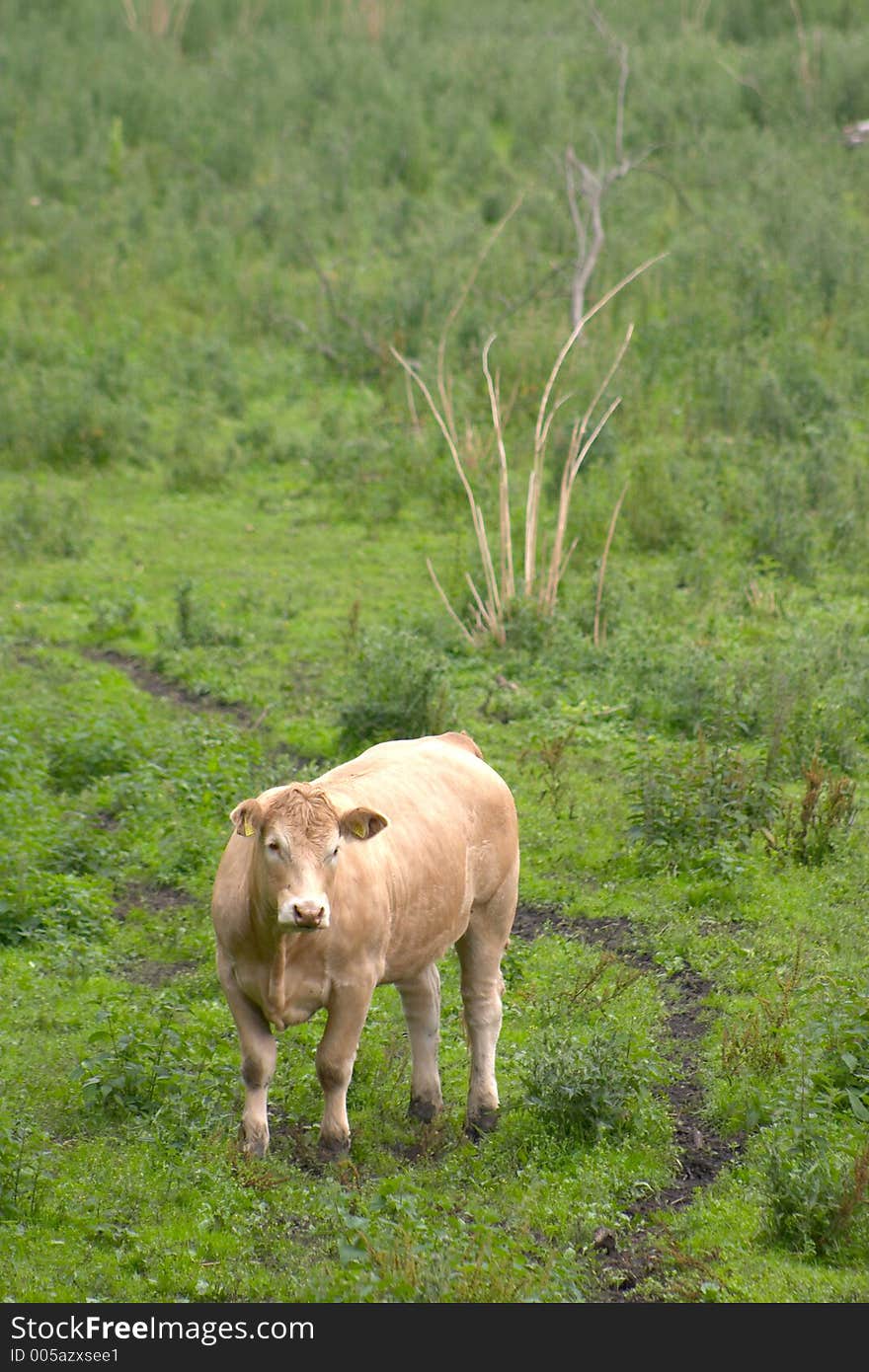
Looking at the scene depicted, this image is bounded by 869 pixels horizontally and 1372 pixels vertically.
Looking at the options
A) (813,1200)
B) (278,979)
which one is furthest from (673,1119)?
(278,979)

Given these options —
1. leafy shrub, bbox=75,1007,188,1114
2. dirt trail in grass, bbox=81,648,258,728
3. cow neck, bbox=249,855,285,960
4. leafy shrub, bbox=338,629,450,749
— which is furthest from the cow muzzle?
dirt trail in grass, bbox=81,648,258,728

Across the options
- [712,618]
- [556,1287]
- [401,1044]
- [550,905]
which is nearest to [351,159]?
[712,618]

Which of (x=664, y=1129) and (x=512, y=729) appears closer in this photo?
(x=664, y=1129)

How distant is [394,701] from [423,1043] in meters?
5.05

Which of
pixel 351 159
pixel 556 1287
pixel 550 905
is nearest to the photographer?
pixel 556 1287

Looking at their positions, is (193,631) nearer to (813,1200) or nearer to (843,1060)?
(843,1060)

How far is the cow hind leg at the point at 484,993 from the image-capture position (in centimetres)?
743

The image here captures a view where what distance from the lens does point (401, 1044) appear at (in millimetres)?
8188

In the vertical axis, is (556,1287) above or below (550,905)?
above

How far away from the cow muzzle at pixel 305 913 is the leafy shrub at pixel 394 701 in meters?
5.90

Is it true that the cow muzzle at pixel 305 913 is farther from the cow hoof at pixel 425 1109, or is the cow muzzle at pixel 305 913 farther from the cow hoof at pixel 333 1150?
the cow hoof at pixel 425 1109

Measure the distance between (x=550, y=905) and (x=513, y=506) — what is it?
324 inches

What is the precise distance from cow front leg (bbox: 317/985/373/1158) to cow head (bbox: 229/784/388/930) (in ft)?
1.80
